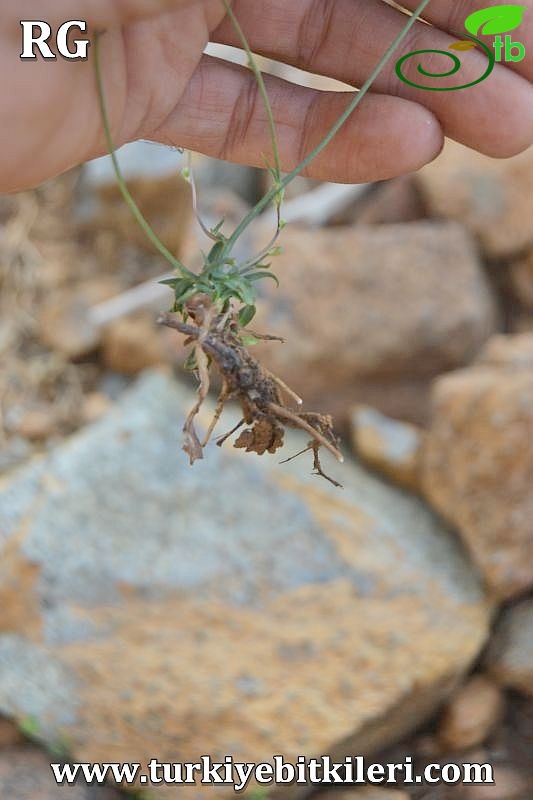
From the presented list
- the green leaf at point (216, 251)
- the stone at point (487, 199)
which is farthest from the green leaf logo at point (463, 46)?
the stone at point (487, 199)

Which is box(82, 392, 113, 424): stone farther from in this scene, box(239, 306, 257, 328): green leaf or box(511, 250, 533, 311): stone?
box(239, 306, 257, 328): green leaf

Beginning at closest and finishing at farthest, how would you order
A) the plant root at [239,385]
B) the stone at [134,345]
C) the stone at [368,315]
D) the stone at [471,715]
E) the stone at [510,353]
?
the plant root at [239,385] < the stone at [471,715] < the stone at [510,353] < the stone at [368,315] < the stone at [134,345]

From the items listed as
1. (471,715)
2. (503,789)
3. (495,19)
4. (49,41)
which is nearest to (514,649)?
(471,715)

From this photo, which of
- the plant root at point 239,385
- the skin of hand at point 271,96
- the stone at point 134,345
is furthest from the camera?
the stone at point 134,345

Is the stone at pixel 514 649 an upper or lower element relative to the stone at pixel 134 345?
lower

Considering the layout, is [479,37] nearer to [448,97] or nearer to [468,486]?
[448,97]

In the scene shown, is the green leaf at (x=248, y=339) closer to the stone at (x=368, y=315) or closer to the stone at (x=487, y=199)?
the stone at (x=368, y=315)

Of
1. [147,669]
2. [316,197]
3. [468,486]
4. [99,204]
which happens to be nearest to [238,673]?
[147,669]
